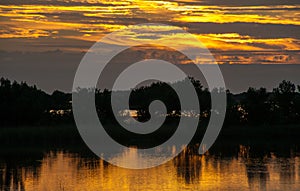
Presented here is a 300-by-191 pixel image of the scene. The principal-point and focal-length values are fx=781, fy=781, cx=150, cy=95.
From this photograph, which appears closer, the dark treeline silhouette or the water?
the water

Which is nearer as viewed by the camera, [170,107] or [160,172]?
[160,172]

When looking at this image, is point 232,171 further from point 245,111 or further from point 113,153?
point 245,111

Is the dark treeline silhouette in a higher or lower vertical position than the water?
higher

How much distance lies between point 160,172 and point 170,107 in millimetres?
35211

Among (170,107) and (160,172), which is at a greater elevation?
(170,107)

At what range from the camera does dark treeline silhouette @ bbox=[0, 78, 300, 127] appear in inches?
2331

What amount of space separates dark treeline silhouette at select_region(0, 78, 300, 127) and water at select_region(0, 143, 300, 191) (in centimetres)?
1051

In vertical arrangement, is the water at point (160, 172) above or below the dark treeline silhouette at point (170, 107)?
below

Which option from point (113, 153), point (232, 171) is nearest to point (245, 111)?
point (113, 153)

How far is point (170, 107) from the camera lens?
236 ft

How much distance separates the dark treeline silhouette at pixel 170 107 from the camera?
59219 millimetres

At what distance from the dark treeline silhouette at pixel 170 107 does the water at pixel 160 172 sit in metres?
10.5

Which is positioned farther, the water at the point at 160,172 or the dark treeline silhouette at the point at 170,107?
the dark treeline silhouette at the point at 170,107

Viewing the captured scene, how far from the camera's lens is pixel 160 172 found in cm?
3672
